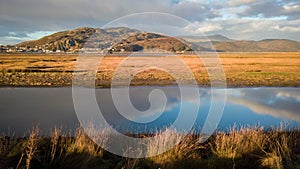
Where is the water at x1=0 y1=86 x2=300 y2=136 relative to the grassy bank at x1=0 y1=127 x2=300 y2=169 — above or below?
below

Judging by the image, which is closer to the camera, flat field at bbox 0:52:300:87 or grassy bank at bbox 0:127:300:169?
grassy bank at bbox 0:127:300:169

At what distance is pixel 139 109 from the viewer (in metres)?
13.7

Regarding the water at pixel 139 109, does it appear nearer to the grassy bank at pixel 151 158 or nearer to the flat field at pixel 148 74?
the grassy bank at pixel 151 158

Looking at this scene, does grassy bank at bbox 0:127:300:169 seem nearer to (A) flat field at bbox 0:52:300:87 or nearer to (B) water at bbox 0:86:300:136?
(B) water at bbox 0:86:300:136

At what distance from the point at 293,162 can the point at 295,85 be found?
2151 centimetres

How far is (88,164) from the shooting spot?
5.54 metres

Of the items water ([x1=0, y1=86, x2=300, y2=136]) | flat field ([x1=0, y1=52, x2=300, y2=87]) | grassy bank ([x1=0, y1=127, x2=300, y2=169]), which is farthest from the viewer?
flat field ([x1=0, y1=52, x2=300, y2=87])

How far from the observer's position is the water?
34.8ft

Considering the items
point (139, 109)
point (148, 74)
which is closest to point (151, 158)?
point (139, 109)

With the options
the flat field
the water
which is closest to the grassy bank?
Answer: the water

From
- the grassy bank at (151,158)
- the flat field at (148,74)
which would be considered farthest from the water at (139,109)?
the flat field at (148,74)

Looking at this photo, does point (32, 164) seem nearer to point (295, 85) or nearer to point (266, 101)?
point (266, 101)

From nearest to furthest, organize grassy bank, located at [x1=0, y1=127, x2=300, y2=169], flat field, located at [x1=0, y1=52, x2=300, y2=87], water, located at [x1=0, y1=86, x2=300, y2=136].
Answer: grassy bank, located at [x1=0, y1=127, x2=300, y2=169]
water, located at [x1=0, y1=86, x2=300, y2=136]
flat field, located at [x1=0, y1=52, x2=300, y2=87]

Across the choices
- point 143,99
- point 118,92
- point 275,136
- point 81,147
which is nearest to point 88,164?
point 81,147
